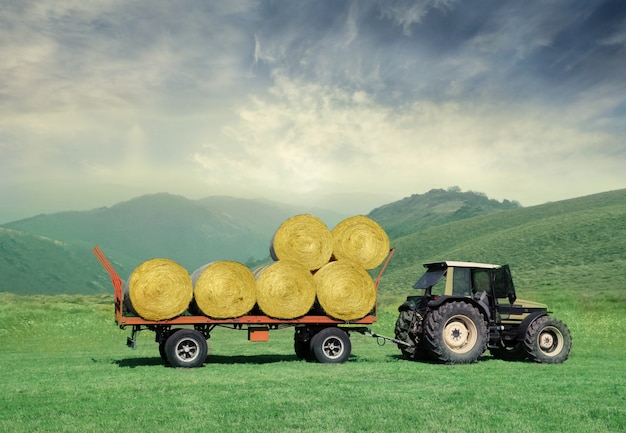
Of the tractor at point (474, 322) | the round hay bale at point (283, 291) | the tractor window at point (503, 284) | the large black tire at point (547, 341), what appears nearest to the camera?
the round hay bale at point (283, 291)

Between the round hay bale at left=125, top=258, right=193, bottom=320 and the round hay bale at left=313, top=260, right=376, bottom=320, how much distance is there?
2.85 meters

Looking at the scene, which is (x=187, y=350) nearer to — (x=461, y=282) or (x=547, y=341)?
(x=461, y=282)

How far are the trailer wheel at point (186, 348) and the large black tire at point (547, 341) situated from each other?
23.1 feet

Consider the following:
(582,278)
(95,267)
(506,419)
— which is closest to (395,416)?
(506,419)

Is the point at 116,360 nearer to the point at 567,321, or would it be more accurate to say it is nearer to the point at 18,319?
the point at 18,319

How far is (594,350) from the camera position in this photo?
1986 centimetres

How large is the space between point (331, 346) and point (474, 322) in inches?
123

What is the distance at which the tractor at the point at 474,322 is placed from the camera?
14930 mm

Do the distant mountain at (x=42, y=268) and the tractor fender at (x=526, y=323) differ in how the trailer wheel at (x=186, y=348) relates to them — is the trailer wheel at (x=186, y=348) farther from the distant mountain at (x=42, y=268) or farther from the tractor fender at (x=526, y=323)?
the distant mountain at (x=42, y=268)

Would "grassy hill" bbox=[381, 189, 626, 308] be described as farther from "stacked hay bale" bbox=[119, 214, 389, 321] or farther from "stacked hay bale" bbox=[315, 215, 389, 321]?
"stacked hay bale" bbox=[119, 214, 389, 321]

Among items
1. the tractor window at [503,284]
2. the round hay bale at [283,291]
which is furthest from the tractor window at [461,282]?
the round hay bale at [283,291]

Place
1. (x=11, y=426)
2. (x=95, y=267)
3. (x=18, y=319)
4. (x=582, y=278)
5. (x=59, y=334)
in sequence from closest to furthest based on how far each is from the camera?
(x=11, y=426)
(x=59, y=334)
(x=18, y=319)
(x=582, y=278)
(x=95, y=267)

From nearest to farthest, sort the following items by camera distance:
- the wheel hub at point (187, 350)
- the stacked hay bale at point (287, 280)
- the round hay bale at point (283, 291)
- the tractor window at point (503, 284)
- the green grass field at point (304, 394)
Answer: the green grass field at point (304, 394) → the stacked hay bale at point (287, 280) → the wheel hub at point (187, 350) → the round hay bale at point (283, 291) → the tractor window at point (503, 284)

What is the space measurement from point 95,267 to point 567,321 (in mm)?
165985
